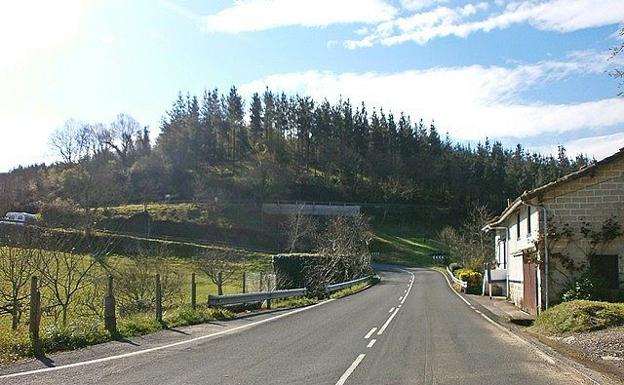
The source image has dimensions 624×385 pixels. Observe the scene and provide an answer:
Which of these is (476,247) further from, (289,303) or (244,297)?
(244,297)

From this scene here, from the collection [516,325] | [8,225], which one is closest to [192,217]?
[8,225]

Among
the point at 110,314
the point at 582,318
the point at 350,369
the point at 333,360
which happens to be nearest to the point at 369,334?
the point at 333,360

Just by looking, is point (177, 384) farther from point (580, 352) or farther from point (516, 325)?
point (516, 325)

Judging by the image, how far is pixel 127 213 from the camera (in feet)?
291

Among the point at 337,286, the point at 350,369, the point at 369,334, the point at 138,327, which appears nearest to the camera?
the point at 350,369

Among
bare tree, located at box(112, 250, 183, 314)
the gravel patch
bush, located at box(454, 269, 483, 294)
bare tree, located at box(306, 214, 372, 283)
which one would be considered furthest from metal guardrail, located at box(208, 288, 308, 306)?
bush, located at box(454, 269, 483, 294)

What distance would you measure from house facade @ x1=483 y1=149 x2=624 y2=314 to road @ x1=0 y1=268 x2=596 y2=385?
459cm

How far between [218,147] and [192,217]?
1518 inches

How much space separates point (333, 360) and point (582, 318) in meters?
8.86

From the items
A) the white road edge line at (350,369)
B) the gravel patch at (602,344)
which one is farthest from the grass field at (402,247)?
the white road edge line at (350,369)

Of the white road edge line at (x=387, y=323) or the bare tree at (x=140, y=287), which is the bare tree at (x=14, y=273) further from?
the white road edge line at (x=387, y=323)

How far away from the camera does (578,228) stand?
23.1 m

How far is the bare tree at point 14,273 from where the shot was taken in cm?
2106

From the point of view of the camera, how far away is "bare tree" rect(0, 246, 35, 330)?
21.1 m
